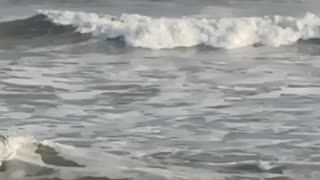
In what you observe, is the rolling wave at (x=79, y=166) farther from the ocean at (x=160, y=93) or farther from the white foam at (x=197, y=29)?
the white foam at (x=197, y=29)

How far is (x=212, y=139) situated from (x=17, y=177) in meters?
1.93

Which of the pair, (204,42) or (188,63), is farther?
(204,42)

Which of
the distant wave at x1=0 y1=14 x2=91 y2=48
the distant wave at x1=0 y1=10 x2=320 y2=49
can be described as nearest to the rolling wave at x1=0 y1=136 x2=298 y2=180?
the distant wave at x1=0 y1=10 x2=320 y2=49

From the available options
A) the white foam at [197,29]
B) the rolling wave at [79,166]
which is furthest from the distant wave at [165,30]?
the rolling wave at [79,166]

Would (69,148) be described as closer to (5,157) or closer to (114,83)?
(5,157)

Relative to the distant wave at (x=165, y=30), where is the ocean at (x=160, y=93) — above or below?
below

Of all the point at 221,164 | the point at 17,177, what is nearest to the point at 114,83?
the point at 221,164

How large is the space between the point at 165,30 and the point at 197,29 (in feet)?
1.70

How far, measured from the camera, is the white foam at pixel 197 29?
14391 mm

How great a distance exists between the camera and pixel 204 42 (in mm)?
14438

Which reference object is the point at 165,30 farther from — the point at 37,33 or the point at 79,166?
the point at 79,166

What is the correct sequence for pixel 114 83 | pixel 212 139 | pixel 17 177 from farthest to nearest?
pixel 114 83
pixel 212 139
pixel 17 177

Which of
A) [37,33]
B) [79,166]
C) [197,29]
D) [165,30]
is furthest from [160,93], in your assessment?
[37,33]

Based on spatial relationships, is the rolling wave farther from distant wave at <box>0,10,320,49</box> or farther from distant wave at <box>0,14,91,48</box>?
distant wave at <box>0,14,91,48</box>
